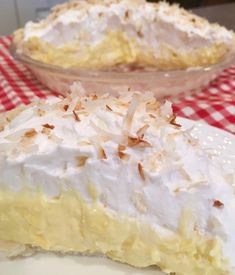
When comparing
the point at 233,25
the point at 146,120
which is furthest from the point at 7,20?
the point at 146,120

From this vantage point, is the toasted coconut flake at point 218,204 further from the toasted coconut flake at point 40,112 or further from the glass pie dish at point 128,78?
the glass pie dish at point 128,78

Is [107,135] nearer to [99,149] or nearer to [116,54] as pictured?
[99,149]

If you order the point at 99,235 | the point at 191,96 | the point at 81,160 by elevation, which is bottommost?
the point at 191,96

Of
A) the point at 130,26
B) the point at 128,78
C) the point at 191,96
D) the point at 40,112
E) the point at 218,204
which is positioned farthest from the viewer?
the point at 130,26

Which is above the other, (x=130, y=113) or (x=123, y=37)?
(x=130, y=113)

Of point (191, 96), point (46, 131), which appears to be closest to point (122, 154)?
point (46, 131)

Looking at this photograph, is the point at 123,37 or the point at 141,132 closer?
the point at 141,132

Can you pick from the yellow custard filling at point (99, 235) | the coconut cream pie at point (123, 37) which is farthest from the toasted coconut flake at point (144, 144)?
the coconut cream pie at point (123, 37)
